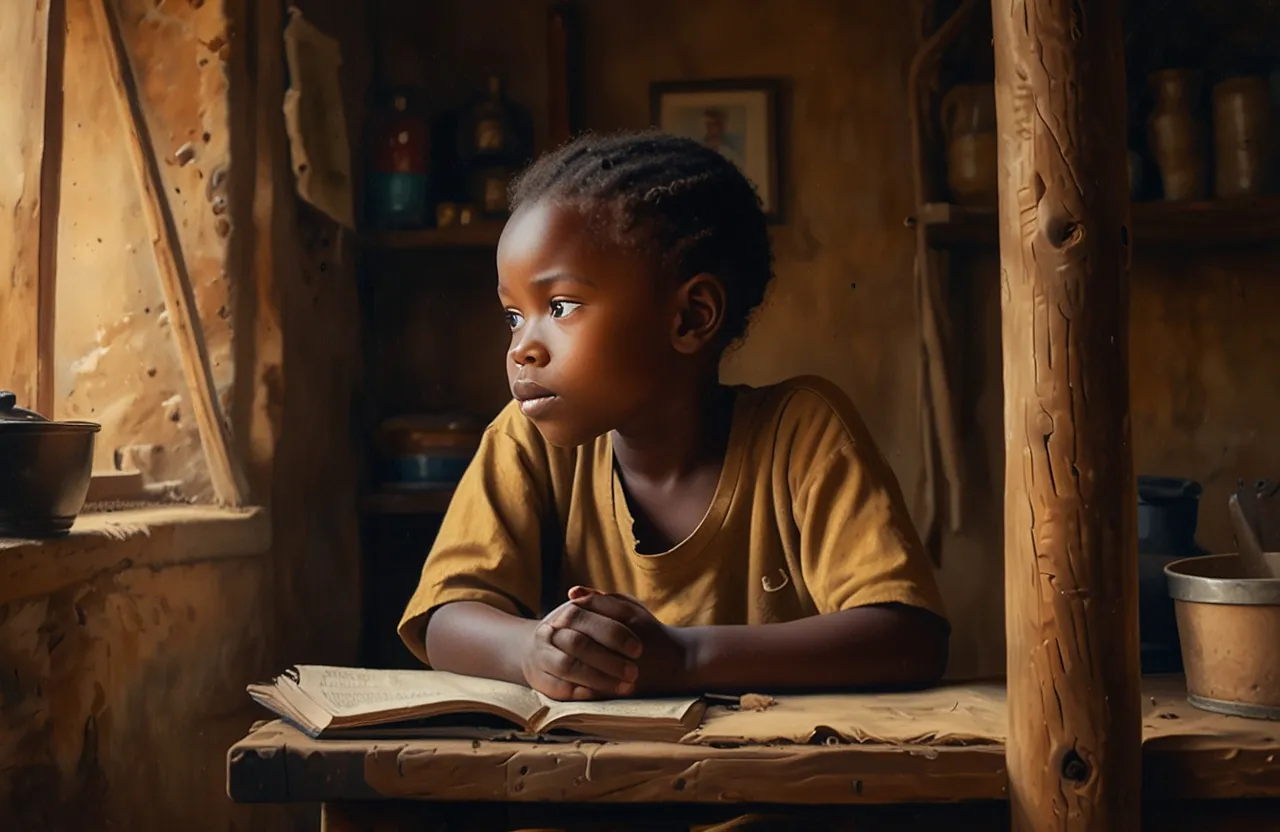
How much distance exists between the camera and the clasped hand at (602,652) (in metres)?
1.12

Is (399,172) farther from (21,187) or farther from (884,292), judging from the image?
(884,292)

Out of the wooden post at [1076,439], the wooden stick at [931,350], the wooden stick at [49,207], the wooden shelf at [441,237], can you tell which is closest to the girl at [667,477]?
the wooden post at [1076,439]

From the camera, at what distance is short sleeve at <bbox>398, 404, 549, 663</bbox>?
1.37m

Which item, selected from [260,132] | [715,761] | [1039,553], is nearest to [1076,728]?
[1039,553]

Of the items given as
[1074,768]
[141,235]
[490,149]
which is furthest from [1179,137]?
[141,235]

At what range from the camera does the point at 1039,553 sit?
3.36ft

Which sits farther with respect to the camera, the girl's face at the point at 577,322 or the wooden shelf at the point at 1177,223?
the wooden shelf at the point at 1177,223

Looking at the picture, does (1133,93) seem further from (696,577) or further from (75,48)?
(75,48)

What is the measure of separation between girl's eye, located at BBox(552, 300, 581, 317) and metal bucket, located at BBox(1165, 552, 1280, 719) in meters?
0.63

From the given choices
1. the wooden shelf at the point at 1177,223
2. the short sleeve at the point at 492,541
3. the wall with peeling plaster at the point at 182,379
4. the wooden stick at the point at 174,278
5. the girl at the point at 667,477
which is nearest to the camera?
the girl at the point at 667,477

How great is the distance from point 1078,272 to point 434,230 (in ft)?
5.63

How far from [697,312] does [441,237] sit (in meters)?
1.25

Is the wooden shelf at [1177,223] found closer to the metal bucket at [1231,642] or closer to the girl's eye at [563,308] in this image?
the girl's eye at [563,308]

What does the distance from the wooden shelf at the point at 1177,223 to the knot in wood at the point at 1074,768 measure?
5.23ft
